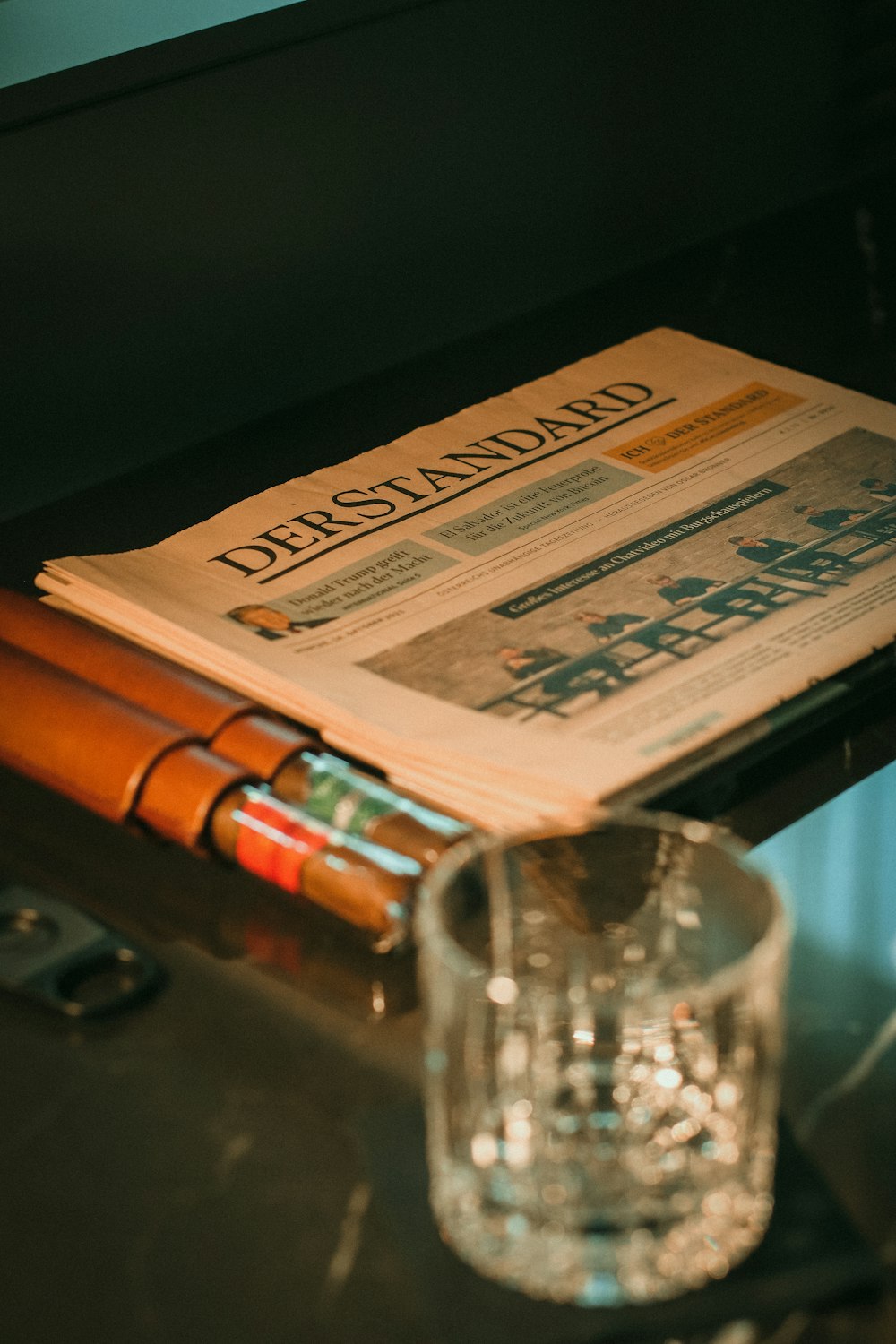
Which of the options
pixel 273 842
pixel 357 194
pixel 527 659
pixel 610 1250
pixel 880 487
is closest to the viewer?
pixel 610 1250

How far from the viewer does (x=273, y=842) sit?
24.8 inches

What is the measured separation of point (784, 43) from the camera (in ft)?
4.50

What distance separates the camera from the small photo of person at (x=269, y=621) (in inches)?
30.8

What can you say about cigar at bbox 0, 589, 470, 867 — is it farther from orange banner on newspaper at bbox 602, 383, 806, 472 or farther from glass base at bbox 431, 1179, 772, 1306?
orange banner on newspaper at bbox 602, 383, 806, 472

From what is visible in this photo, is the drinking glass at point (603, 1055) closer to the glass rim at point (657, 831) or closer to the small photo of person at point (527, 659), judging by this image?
the glass rim at point (657, 831)

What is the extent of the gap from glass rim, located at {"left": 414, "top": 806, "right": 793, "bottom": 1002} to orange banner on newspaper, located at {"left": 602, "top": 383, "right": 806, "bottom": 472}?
397mm

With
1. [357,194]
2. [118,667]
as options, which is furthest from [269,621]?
[357,194]

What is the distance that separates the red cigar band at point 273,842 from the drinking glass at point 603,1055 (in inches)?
3.7

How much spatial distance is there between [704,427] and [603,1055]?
0.51 m

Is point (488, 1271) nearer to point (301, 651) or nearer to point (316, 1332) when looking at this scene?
point (316, 1332)

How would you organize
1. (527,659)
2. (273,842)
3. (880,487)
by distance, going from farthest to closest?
(880,487)
(527,659)
(273,842)

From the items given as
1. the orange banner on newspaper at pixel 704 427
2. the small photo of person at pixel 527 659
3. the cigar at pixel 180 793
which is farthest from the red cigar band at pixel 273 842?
the orange banner on newspaper at pixel 704 427

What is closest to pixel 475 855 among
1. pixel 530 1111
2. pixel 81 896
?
pixel 530 1111

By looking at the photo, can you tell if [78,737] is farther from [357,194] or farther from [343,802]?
[357,194]
